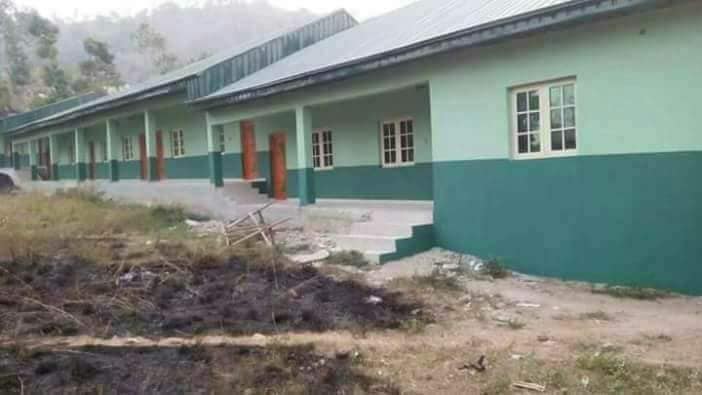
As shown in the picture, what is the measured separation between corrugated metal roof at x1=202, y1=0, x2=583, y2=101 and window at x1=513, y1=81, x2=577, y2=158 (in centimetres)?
127

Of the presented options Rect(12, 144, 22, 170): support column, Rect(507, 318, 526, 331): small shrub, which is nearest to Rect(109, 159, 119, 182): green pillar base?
Rect(12, 144, 22, 170): support column

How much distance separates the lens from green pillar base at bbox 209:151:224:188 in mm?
17891

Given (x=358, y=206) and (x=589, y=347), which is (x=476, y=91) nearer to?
(x=358, y=206)

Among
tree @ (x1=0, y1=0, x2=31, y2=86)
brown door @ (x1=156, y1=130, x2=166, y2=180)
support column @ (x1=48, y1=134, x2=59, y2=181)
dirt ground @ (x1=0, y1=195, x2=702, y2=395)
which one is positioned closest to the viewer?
dirt ground @ (x1=0, y1=195, x2=702, y2=395)

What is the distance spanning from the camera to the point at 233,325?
6934 millimetres

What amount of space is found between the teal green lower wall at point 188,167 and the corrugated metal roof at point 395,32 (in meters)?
3.60

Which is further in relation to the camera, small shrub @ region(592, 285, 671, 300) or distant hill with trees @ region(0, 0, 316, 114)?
distant hill with trees @ region(0, 0, 316, 114)

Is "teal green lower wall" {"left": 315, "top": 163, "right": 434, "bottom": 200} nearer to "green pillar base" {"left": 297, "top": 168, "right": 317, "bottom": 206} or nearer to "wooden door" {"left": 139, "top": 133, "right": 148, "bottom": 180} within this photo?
"green pillar base" {"left": 297, "top": 168, "right": 317, "bottom": 206}

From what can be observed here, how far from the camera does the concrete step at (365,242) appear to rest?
36.1ft

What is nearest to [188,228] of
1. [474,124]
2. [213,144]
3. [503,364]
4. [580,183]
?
[213,144]

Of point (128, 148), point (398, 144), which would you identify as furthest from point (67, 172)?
point (398, 144)

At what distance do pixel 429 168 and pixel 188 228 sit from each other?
617 centimetres

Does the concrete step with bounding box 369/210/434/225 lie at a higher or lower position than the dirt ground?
higher

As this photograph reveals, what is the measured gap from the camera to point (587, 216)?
8914mm
